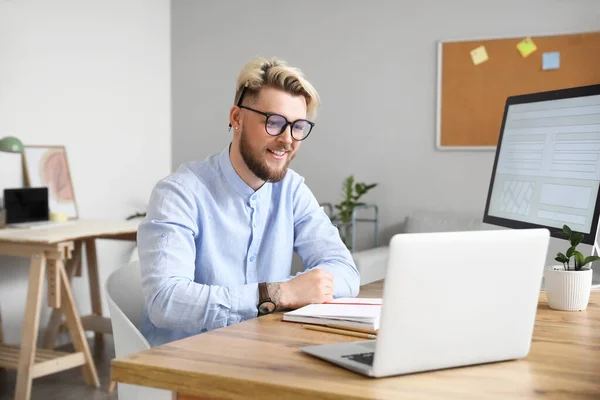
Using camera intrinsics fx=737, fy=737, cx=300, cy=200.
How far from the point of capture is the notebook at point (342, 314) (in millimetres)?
1369

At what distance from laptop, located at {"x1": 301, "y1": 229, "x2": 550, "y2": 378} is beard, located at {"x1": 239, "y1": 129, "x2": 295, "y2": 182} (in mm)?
805

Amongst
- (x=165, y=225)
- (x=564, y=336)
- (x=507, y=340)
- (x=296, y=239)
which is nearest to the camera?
(x=507, y=340)

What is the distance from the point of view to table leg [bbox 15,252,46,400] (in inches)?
132

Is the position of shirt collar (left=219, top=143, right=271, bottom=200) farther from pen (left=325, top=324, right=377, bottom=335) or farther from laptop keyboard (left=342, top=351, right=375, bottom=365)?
laptop keyboard (left=342, top=351, right=375, bottom=365)

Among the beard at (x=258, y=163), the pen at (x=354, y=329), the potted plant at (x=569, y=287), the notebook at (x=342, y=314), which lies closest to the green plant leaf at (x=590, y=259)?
the potted plant at (x=569, y=287)

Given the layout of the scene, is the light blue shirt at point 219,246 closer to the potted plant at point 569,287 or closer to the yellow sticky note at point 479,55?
the potted plant at point 569,287

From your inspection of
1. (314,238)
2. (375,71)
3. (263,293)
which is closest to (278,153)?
(314,238)

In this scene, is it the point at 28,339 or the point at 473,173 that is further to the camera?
the point at 473,173

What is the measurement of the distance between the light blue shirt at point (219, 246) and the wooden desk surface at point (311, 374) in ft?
0.97

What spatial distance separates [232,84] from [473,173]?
179 centimetres

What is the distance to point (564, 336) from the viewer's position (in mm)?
1373

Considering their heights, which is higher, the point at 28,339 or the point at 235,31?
the point at 235,31

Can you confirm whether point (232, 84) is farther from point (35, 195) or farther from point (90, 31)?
point (35, 195)

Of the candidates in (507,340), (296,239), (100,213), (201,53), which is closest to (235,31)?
(201,53)
